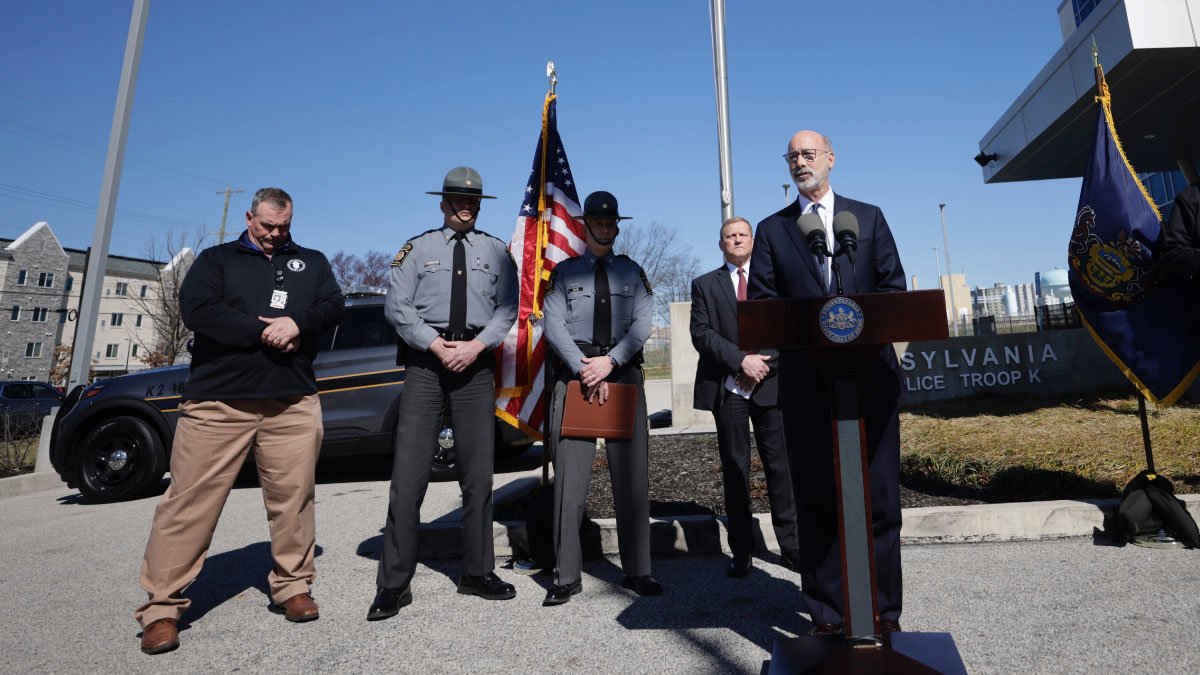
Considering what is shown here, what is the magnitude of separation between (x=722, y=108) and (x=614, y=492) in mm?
6908

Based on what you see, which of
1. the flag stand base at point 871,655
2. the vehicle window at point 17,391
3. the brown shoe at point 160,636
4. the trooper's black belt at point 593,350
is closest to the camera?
the flag stand base at point 871,655

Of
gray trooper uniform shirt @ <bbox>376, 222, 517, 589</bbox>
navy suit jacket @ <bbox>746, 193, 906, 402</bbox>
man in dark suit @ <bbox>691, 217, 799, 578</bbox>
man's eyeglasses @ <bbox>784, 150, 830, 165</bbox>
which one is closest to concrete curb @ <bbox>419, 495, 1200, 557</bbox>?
man in dark suit @ <bbox>691, 217, 799, 578</bbox>

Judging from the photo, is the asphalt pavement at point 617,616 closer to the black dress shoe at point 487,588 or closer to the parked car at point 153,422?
the black dress shoe at point 487,588

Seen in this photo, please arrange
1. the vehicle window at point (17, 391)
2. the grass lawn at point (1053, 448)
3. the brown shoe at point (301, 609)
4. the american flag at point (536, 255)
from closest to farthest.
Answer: the brown shoe at point (301, 609) → the american flag at point (536, 255) → the grass lawn at point (1053, 448) → the vehicle window at point (17, 391)

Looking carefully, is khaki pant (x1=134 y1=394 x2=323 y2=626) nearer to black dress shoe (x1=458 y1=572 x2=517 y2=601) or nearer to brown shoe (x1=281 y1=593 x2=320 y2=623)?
brown shoe (x1=281 y1=593 x2=320 y2=623)

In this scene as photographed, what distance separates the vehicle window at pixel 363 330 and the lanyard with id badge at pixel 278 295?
13.3ft

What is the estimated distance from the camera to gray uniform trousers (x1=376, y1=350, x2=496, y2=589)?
140 inches

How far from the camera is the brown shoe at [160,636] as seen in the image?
2902 mm

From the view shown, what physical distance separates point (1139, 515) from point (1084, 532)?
0.37 meters

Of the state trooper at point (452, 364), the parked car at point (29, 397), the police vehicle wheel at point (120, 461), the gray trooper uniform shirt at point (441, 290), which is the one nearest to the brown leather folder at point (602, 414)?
the state trooper at point (452, 364)

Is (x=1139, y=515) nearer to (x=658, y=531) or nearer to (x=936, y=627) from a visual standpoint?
(x=936, y=627)

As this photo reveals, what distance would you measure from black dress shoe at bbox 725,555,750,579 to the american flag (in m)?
1.49

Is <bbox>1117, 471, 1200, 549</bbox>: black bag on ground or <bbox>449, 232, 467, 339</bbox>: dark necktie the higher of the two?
<bbox>449, 232, 467, 339</bbox>: dark necktie

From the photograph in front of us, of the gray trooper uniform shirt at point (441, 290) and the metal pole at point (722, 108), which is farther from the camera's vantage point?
the metal pole at point (722, 108)
